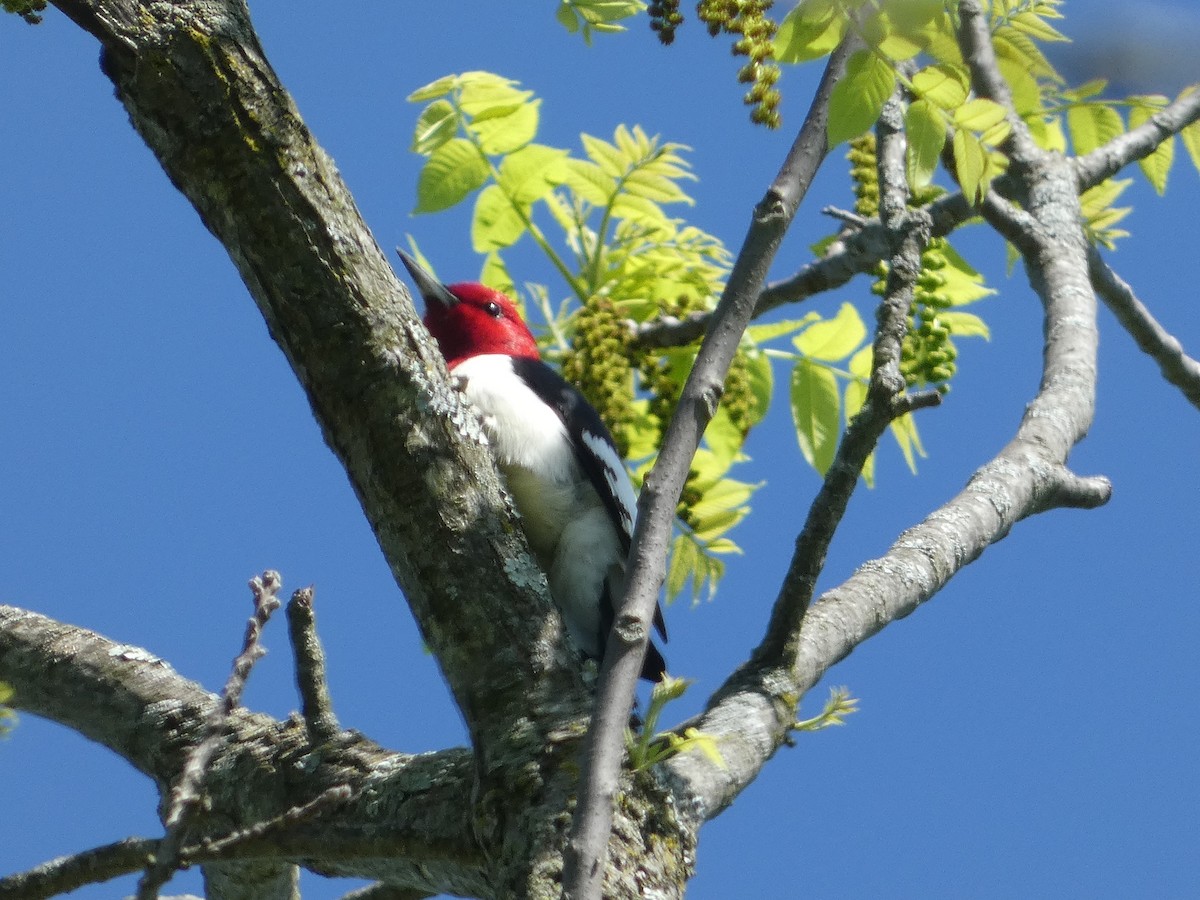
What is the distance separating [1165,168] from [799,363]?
1313 millimetres

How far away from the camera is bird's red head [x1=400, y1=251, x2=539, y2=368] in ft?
16.3

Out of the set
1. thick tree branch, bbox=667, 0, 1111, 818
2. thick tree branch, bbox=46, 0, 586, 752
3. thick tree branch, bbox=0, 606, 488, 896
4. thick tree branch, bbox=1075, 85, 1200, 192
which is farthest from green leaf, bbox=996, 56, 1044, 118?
thick tree branch, bbox=0, 606, 488, 896

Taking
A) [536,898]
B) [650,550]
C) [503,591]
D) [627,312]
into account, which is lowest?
[536,898]

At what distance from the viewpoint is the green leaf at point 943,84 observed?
253cm

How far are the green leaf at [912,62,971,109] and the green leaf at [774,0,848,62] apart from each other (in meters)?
0.28

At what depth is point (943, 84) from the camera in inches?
99.9

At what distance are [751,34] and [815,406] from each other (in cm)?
164

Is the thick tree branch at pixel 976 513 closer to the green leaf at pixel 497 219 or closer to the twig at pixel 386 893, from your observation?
the twig at pixel 386 893

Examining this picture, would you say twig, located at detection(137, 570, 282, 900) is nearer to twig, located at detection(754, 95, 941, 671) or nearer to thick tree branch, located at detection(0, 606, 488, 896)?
thick tree branch, located at detection(0, 606, 488, 896)

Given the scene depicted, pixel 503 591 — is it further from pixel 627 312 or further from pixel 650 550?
pixel 627 312

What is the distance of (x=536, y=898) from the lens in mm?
2186

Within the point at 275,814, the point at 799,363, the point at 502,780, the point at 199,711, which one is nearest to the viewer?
the point at 502,780

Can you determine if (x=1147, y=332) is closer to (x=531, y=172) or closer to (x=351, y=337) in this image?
(x=531, y=172)

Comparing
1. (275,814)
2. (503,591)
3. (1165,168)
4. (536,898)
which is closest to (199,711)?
(275,814)
